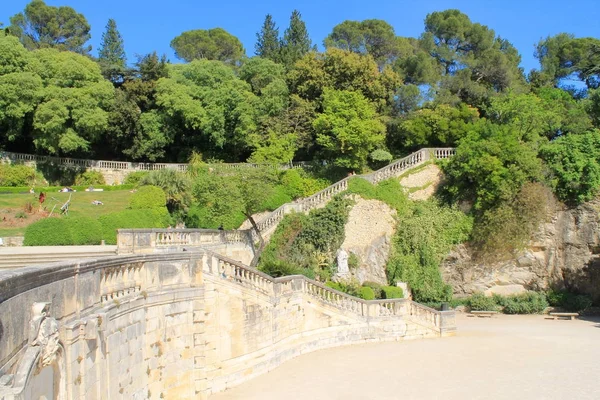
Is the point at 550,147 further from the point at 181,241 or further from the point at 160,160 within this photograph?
the point at 160,160

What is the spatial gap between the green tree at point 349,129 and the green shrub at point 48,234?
15.3 m

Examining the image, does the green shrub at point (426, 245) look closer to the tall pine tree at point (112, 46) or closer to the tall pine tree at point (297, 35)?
the tall pine tree at point (297, 35)

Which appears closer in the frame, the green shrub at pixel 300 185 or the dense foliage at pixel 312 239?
the dense foliage at pixel 312 239

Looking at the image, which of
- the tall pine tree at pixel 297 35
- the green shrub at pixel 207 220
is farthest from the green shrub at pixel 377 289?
the tall pine tree at pixel 297 35

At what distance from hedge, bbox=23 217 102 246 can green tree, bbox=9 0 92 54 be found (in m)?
40.2

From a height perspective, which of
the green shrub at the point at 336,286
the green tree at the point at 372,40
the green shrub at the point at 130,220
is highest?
the green tree at the point at 372,40

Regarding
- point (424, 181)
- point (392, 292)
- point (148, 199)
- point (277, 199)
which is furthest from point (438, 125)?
point (148, 199)

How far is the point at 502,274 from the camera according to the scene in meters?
26.9

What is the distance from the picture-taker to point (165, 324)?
12625mm

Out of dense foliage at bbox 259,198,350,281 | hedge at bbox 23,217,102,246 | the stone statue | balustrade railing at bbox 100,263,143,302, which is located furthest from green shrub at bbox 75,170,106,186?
balustrade railing at bbox 100,263,143,302

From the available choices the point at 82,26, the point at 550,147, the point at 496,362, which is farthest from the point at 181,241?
the point at 82,26

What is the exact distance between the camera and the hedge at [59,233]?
19.9 meters

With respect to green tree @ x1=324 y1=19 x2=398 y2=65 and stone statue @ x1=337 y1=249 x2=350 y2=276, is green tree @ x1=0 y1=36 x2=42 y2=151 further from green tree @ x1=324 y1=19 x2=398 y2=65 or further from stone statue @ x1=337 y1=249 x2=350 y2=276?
stone statue @ x1=337 y1=249 x2=350 y2=276

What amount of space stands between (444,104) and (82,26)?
4122 centimetres
